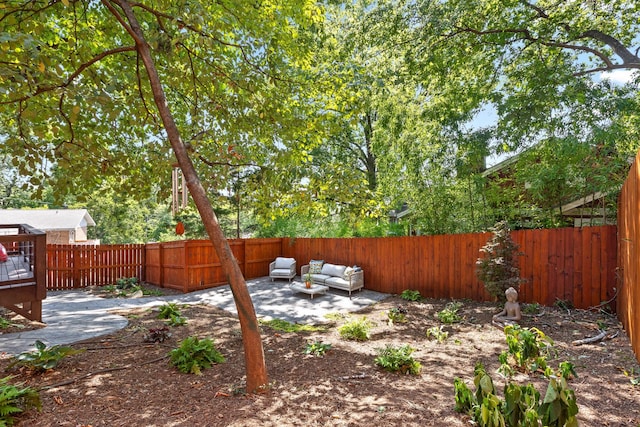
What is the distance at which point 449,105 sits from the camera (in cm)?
782

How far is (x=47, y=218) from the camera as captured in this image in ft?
68.1

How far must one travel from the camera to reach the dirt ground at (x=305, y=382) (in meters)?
2.37

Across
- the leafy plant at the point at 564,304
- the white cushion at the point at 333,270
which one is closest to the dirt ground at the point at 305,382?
the leafy plant at the point at 564,304

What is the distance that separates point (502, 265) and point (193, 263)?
7.74m

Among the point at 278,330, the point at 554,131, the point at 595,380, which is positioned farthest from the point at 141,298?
the point at 554,131

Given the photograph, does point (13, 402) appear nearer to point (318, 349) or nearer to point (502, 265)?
point (318, 349)

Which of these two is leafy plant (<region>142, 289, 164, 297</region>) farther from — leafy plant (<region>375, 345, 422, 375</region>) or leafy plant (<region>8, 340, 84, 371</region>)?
leafy plant (<region>375, 345, 422, 375</region>)

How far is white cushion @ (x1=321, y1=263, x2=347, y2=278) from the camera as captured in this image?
8.93m

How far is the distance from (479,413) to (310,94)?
16.6 feet

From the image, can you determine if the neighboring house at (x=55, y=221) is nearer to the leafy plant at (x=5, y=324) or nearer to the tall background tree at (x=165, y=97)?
the tall background tree at (x=165, y=97)

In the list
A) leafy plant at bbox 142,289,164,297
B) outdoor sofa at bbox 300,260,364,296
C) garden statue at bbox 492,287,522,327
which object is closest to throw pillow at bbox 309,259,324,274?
outdoor sofa at bbox 300,260,364,296

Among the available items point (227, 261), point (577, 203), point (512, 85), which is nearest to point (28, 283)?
point (227, 261)

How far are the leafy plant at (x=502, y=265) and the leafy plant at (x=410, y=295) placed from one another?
Answer: 1.99m

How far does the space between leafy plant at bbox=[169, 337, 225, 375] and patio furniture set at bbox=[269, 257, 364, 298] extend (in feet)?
15.3
